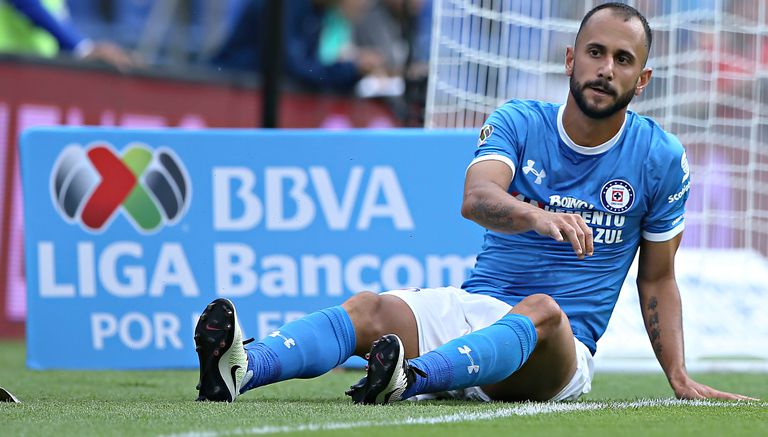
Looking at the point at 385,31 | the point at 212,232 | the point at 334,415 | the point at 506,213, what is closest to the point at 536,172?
the point at 506,213

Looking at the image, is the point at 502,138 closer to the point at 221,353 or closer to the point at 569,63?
the point at 569,63

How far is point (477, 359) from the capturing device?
383 centimetres

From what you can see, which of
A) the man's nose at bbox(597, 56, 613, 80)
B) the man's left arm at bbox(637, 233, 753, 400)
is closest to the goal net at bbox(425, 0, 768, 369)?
the man's left arm at bbox(637, 233, 753, 400)

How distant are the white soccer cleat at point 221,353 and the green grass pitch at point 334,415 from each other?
0.06 meters

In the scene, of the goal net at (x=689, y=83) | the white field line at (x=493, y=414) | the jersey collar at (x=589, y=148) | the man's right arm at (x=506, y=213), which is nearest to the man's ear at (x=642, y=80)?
the jersey collar at (x=589, y=148)

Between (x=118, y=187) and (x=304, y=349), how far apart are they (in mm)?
2299

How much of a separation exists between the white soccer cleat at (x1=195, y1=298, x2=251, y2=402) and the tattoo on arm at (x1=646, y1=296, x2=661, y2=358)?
53.4 inches

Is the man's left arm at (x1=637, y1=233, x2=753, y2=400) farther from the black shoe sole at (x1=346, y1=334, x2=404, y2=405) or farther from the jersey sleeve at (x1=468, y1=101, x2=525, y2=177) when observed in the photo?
the black shoe sole at (x1=346, y1=334, x2=404, y2=405)

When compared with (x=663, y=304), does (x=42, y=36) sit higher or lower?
higher

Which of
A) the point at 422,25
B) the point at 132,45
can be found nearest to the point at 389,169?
the point at 422,25

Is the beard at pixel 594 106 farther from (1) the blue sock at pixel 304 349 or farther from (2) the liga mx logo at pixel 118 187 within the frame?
(2) the liga mx logo at pixel 118 187

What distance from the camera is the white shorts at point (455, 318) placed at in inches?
165

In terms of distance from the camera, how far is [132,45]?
441 inches

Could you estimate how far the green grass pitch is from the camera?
3188mm
